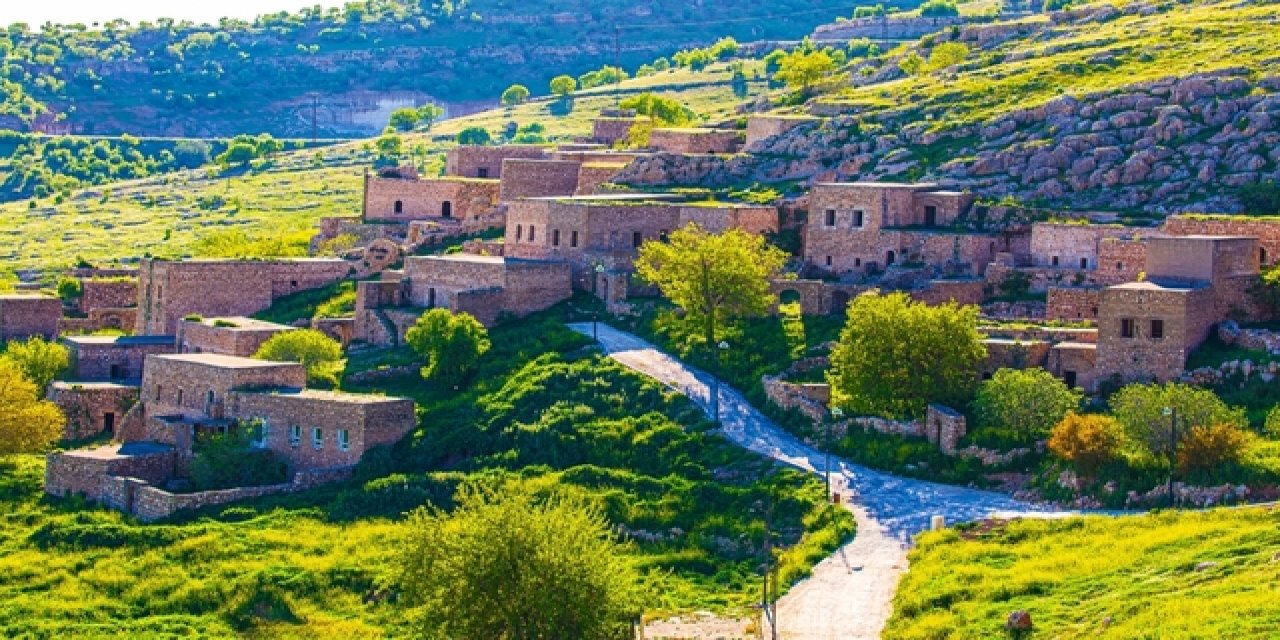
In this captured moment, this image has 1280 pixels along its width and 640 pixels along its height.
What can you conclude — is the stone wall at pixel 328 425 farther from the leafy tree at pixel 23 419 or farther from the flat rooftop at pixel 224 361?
the leafy tree at pixel 23 419

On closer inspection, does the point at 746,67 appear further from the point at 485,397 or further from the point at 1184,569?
the point at 1184,569

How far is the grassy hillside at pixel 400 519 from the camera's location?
5088 centimetres

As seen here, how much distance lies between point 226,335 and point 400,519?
14709 millimetres

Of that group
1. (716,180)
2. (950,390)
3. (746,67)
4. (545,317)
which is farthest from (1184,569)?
(746,67)

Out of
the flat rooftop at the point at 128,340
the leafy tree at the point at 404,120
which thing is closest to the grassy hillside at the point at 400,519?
the flat rooftop at the point at 128,340

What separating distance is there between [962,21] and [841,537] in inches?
3310

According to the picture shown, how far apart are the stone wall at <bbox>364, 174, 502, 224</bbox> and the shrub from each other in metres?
38.9

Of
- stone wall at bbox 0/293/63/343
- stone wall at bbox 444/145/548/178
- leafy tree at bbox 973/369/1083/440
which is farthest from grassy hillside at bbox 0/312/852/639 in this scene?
stone wall at bbox 444/145/548/178

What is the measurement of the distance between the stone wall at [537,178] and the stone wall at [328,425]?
73.6 ft

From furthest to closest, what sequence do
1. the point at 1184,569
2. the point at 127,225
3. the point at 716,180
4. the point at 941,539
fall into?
the point at 127,225 < the point at 716,180 < the point at 941,539 < the point at 1184,569

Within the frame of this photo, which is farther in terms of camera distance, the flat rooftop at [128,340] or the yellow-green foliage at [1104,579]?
the flat rooftop at [128,340]

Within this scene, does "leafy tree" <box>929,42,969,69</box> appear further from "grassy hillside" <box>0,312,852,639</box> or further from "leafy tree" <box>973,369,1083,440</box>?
"leafy tree" <box>973,369,1083,440</box>

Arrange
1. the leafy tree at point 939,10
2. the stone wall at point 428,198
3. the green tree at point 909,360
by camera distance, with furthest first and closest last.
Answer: the leafy tree at point 939,10, the stone wall at point 428,198, the green tree at point 909,360

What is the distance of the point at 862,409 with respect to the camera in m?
56.6
